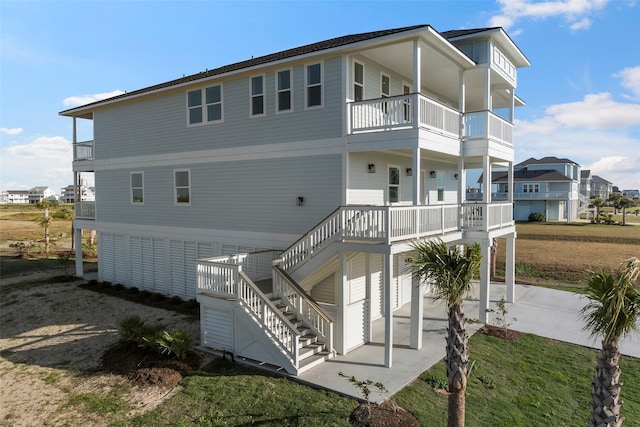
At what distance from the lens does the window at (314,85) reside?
12.7 meters

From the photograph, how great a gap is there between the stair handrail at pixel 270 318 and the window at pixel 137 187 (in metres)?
9.82

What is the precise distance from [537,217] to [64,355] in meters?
54.5

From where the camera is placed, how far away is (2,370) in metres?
10.9

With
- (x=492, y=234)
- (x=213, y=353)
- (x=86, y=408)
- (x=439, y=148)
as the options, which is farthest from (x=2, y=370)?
(x=492, y=234)

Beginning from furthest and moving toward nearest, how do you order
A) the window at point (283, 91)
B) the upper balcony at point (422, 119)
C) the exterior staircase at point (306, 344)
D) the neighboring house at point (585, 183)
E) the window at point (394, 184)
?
the neighboring house at point (585, 183)
the window at point (394, 184)
the window at point (283, 91)
the upper balcony at point (422, 119)
the exterior staircase at point (306, 344)

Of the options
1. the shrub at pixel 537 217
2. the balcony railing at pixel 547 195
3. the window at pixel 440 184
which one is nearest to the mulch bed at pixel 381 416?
the window at pixel 440 184

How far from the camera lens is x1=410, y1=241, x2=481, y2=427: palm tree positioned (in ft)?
23.4

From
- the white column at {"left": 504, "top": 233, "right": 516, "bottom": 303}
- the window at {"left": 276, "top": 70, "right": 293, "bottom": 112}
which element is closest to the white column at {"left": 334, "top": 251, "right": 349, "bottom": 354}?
the window at {"left": 276, "top": 70, "right": 293, "bottom": 112}

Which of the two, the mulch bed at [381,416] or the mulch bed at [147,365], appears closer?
the mulch bed at [381,416]

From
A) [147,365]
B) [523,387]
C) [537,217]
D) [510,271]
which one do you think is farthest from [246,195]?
[537,217]

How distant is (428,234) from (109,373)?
916cm

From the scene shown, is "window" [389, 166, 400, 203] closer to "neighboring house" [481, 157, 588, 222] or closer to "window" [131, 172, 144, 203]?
"window" [131, 172, 144, 203]

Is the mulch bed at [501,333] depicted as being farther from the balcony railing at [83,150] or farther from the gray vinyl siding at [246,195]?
the balcony railing at [83,150]

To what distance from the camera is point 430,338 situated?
1241cm
